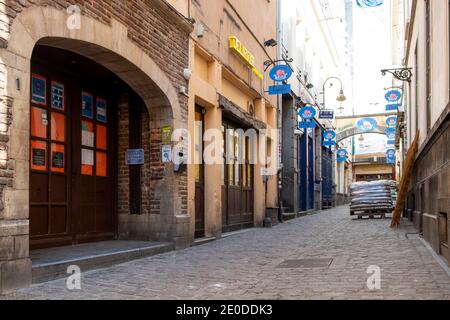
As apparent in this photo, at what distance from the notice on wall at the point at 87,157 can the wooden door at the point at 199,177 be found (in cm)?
258

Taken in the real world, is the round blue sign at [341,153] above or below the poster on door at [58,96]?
above

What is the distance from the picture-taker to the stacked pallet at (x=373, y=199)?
62.6ft

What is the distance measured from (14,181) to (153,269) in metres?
2.52

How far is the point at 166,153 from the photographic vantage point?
9.50 metres

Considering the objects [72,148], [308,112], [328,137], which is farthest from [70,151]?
[328,137]

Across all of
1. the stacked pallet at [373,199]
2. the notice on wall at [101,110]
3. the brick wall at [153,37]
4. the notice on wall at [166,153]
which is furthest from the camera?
the stacked pallet at [373,199]

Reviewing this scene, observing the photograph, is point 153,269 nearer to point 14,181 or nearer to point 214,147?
point 14,181

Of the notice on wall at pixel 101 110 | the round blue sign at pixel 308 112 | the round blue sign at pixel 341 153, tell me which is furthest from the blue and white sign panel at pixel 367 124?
the notice on wall at pixel 101 110

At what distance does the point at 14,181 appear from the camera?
562 cm

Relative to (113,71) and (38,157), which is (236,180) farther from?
(38,157)

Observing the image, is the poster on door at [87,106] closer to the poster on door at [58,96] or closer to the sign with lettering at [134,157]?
the poster on door at [58,96]

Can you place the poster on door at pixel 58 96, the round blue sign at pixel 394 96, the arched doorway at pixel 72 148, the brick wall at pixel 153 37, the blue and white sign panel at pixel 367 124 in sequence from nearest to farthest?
the brick wall at pixel 153 37 → the arched doorway at pixel 72 148 → the poster on door at pixel 58 96 → the round blue sign at pixel 394 96 → the blue and white sign panel at pixel 367 124

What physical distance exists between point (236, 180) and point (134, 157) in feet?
17.4
